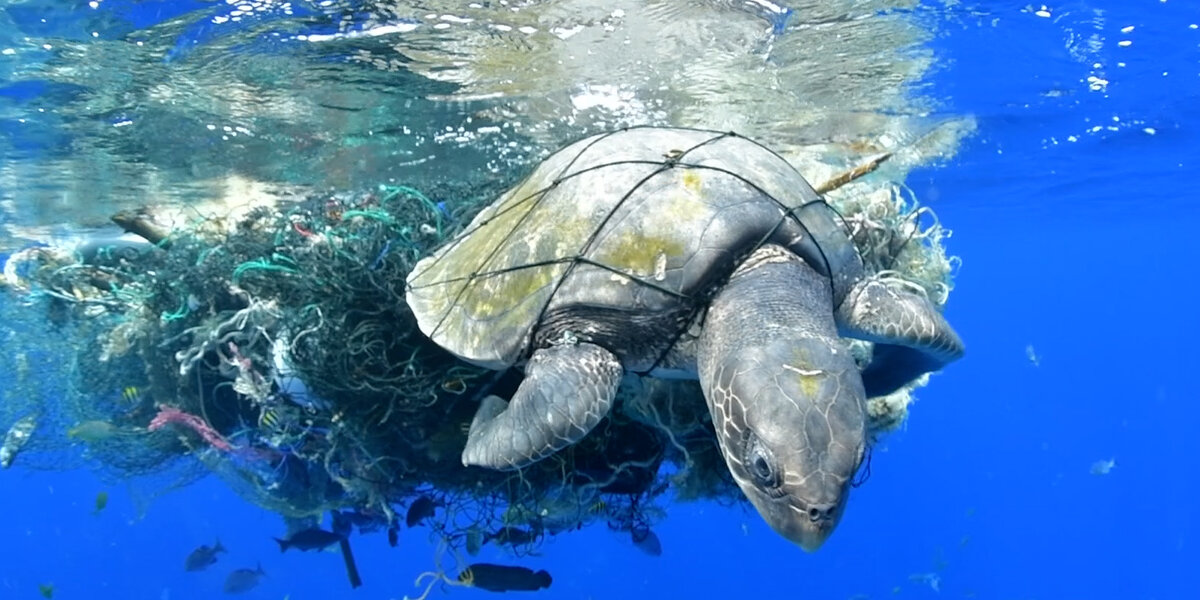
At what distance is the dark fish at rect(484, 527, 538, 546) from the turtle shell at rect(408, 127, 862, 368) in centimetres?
178

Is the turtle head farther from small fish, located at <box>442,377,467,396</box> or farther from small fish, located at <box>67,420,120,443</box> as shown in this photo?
small fish, located at <box>67,420,120,443</box>

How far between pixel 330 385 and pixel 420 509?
134 cm

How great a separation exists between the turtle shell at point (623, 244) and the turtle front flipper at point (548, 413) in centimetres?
37

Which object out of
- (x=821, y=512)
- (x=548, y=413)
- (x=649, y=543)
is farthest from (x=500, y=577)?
(x=821, y=512)

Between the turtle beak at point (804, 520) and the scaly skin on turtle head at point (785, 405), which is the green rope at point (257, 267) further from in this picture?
the turtle beak at point (804, 520)

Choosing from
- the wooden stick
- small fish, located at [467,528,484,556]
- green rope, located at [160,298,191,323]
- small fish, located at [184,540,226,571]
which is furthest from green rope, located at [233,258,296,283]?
small fish, located at [184,540,226,571]

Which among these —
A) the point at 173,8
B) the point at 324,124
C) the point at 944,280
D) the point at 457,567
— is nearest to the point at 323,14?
the point at 173,8

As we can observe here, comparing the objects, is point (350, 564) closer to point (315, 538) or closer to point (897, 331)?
point (315, 538)

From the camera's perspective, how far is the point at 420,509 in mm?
5473

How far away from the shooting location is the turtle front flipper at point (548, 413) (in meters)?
3.68

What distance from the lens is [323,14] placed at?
6836 mm

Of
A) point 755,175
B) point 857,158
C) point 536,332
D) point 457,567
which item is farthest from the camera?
point 857,158

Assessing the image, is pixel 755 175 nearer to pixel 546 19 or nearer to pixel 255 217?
pixel 546 19

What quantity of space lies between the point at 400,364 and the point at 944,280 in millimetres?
4628
